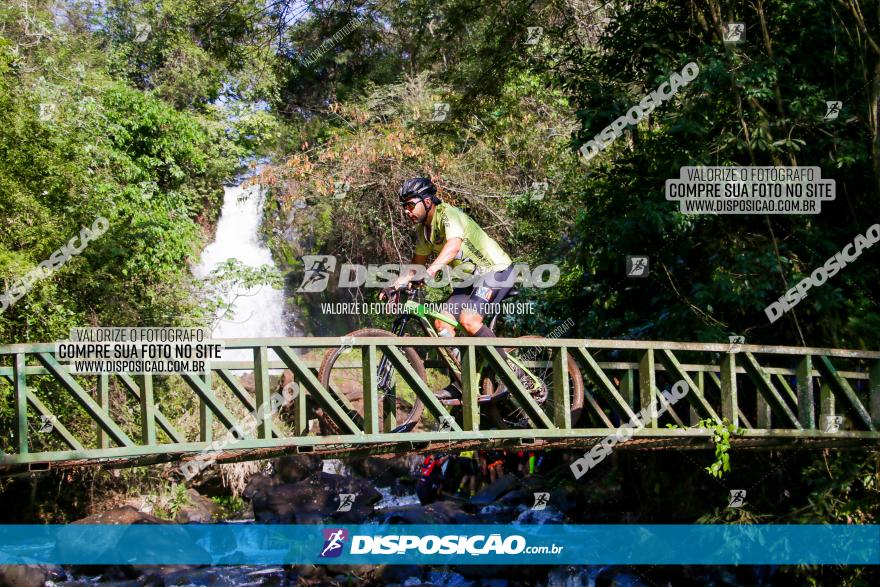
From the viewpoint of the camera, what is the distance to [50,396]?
12.7 meters

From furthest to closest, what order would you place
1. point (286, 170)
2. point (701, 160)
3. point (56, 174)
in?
point (286, 170) → point (56, 174) → point (701, 160)

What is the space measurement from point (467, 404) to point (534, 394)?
3.94 ft

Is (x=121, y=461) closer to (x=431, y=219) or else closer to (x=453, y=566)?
(x=431, y=219)

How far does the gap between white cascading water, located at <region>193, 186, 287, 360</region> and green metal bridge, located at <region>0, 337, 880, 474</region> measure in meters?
10.8

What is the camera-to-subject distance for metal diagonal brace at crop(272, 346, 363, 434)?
6809 millimetres

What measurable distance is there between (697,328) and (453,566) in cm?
447

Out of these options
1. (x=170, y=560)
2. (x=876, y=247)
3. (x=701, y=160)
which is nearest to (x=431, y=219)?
(x=701, y=160)

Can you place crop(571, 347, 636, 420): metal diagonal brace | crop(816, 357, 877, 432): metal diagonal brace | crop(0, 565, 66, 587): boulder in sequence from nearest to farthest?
1. crop(571, 347, 636, 420): metal diagonal brace
2. crop(816, 357, 877, 432): metal diagonal brace
3. crop(0, 565, 66, 587): boulder

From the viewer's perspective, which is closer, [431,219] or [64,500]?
[431,219]

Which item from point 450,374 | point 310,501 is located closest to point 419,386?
point 450,374

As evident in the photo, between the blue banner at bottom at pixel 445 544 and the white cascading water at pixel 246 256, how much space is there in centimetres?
884

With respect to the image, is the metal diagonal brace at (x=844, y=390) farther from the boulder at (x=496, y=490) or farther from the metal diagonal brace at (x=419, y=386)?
the boulder at (x=496, y=490)

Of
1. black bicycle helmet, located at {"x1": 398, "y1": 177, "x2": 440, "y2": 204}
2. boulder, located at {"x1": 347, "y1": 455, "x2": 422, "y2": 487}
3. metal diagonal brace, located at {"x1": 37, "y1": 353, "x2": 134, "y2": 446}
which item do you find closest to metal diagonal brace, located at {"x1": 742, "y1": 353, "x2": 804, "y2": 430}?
black bicycle helmet, located at {"x1": 398, "y1": 177, "x2": 440, "y2": 204}

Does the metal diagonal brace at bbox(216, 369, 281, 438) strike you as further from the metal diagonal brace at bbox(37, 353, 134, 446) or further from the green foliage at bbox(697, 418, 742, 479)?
the green foliage at bbox(697, 418, 742, 479)
